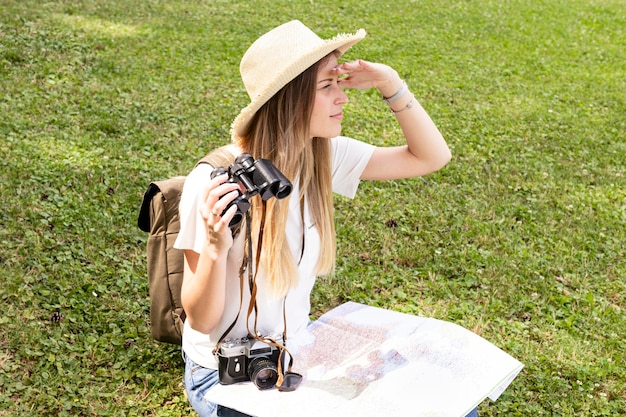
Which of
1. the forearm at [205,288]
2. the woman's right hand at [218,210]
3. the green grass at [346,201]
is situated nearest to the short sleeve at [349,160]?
the forearm at [205,288]

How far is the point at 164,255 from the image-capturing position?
3.21 meters

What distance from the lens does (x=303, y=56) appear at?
8.59ft

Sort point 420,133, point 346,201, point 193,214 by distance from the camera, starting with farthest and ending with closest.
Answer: point 346,201 → point 420,133 → point 193,214

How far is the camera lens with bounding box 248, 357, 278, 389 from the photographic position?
2557mm

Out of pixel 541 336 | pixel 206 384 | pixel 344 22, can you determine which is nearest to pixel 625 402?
pixel 541 336

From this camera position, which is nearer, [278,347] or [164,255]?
[278,347]

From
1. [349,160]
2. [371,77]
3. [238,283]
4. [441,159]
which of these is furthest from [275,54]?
[441,159]

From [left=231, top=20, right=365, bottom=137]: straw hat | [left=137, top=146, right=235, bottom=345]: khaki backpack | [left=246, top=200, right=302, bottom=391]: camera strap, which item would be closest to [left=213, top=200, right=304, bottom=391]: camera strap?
[left=246, top=200, right=302, bottom=391]: camera strap

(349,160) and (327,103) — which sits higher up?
(327,103)

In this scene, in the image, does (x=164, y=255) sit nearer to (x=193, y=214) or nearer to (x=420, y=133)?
(x=193, y=214)

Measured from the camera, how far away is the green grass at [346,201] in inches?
152

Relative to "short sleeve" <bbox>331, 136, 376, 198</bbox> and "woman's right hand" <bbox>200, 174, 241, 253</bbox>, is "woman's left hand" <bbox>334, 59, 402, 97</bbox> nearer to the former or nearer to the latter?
"short sleeve" <bbox>331, 136, 376, 198</bbox>

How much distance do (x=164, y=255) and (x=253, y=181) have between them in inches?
40.8

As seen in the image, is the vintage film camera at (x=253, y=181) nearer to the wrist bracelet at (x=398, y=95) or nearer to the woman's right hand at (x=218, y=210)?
the woman's right hand at (x=218, y=210)
